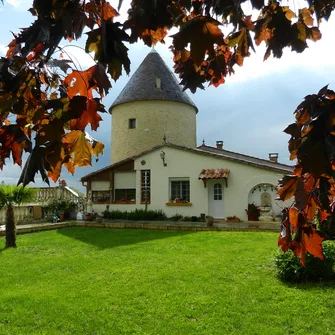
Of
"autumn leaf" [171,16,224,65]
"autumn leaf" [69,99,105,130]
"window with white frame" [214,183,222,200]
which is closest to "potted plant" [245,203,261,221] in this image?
"window with white frame" [214,183,222,200]

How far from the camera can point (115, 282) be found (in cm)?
650

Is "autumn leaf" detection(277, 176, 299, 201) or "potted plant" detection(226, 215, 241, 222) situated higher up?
"autumn leaf" detection(277, 176, 299, 201)

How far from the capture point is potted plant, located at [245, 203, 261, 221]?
58.0ft

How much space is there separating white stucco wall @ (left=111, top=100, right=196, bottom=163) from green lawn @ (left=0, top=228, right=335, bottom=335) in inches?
677

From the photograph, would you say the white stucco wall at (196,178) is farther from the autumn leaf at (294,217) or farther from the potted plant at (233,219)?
the autumn leaf at (294,217)

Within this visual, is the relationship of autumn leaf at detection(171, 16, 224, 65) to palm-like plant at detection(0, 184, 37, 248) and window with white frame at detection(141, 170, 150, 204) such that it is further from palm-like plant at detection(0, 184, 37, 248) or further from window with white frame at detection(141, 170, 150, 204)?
window with white frame at detection(141, 170, 150, 204)

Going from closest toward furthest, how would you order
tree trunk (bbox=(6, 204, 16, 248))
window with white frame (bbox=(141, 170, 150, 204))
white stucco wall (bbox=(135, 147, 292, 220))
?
tree trunk (bbox=(6, 204, 16, 248)) → white stucco wall (bbox=(135, 147, 292, 220)) → window with white frame (bbox=(141, 170, 150, 204))

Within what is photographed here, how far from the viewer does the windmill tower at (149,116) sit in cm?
2642

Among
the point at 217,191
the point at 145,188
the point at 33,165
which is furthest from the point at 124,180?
the point at 33,165

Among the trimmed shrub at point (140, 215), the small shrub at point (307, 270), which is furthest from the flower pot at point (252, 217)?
the small shrub at point (307, 270)

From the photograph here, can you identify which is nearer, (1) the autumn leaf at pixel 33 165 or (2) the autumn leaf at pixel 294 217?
(1) the autumn leaf at pixel 33 165

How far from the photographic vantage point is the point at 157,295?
5.63 meters

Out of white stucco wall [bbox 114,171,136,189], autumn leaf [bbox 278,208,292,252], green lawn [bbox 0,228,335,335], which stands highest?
white stucco wall [bbox 114,171,136,189]

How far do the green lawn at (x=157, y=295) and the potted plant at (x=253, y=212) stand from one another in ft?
26.2
